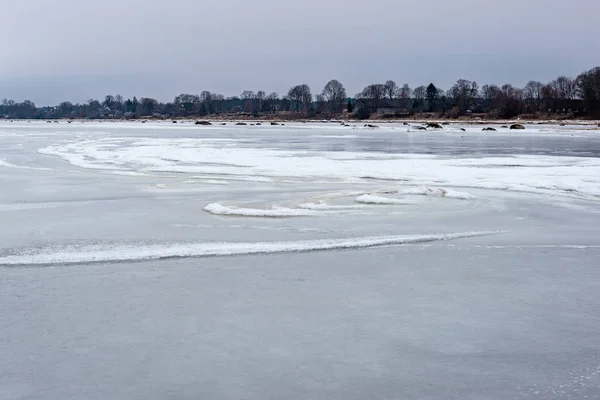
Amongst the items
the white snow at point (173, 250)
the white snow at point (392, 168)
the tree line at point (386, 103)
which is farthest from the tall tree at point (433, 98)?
the white snow at point (173, 250)

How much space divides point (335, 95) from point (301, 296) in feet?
404

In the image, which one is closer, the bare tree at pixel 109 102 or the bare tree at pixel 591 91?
the bare tree at pixel 591 91

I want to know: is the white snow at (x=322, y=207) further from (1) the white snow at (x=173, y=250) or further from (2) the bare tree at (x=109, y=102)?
(2) the bare tree at (x=109, y=102)

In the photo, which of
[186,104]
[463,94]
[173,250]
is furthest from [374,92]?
[173,250]

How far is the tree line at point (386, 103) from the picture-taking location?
77500 millimetres

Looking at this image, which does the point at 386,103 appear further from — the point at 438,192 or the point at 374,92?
the point at 438,192

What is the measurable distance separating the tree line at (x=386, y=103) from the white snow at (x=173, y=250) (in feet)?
212

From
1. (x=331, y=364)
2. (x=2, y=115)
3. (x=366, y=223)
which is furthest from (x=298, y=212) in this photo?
(x=2, y=115)

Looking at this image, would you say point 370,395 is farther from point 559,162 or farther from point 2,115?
point 2,115

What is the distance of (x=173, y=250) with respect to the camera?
6227mm

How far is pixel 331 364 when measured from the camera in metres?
3.48

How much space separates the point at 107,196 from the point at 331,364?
7514 millimetres

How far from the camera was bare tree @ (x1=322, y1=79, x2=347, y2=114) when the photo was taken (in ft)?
404

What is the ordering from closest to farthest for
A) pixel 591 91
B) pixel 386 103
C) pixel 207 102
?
pixel 591 91, pixel 386 103, pixel 207 102
